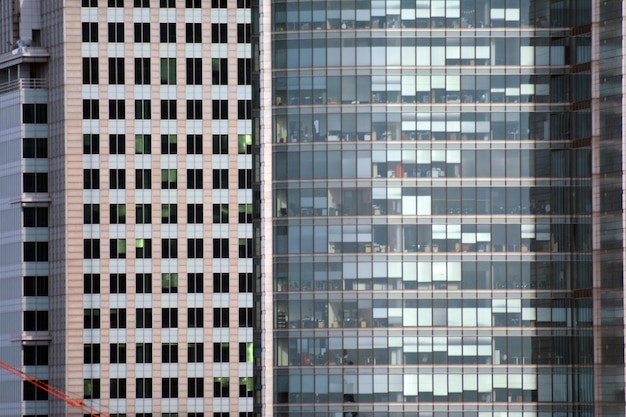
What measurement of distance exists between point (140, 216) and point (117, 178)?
3988mm

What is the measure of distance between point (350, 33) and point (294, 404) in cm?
3367

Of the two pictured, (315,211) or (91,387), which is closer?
(91,387)

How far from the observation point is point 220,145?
17412 centimetres

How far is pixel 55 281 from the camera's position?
17462 centimetres

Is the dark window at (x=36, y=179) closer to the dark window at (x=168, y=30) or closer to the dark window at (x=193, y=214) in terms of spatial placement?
the dark window at (x=193, y=214)

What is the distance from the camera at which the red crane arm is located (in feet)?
565

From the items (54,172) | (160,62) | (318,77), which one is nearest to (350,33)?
(318,77)

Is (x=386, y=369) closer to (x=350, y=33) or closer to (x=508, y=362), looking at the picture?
(x=508, y=362)

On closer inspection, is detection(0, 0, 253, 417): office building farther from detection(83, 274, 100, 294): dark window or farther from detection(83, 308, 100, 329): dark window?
detection(83, 308, 100, 329): dark window

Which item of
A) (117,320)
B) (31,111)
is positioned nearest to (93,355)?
(117,320)

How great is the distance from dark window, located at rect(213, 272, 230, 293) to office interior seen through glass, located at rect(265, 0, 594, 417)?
441 centimetres

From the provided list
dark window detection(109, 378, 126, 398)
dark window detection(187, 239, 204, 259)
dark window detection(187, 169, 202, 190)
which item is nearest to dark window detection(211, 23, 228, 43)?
dark window detection(187, 169, 202, 190)

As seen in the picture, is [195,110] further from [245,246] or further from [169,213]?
[245,246]

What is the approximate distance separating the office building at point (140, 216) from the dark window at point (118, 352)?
0.09 meters
